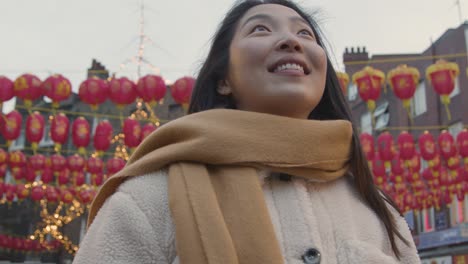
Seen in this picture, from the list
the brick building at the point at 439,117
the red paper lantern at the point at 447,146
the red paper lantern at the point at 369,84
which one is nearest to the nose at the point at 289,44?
the red paper lantern at the point at 369,84

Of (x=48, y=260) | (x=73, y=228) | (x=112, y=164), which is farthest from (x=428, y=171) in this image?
(x=48, y=260)

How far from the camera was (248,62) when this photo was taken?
66.8 inches

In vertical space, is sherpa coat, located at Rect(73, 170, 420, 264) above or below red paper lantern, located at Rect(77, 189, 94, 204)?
above

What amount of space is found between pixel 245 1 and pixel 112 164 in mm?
10378

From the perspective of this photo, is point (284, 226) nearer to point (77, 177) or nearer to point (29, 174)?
point (77, 177)

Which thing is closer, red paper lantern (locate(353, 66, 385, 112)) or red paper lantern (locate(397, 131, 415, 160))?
red paper lantern (locate(353, 66, 385, 112))

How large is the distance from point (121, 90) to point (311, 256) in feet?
24.4

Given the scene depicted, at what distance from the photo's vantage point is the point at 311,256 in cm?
135

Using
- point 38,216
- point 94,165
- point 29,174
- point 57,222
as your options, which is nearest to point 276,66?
point 94,165

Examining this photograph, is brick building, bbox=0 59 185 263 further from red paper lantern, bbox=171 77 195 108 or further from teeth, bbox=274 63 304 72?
teeth, bbox=274 63 304 72

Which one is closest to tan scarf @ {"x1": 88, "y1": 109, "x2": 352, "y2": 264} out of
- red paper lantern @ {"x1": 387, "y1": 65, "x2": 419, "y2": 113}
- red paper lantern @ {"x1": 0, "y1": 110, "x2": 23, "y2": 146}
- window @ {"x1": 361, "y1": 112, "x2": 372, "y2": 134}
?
red paper lantern @ {"x1": 387, "y1": 65, "x2": 419, "y2": 113}

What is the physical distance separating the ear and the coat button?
27.4 inches

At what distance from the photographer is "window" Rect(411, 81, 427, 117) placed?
21.2 meters

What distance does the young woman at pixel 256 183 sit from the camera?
1.28 meters
